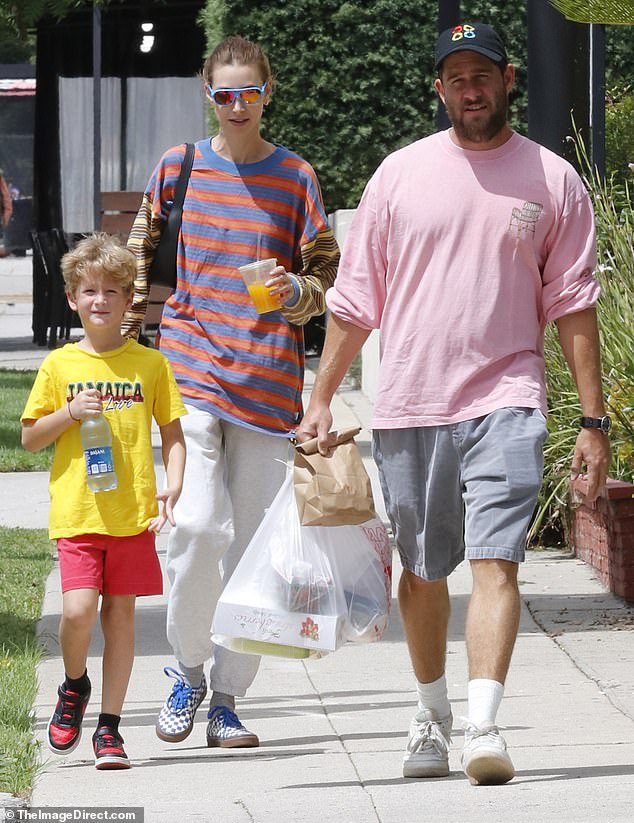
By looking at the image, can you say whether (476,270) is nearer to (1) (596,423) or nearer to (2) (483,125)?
(2) (483,125)

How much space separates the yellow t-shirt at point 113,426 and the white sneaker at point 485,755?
1060mm

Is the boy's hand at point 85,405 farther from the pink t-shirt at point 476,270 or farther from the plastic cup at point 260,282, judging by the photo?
the pink t-shirt at point 476,270

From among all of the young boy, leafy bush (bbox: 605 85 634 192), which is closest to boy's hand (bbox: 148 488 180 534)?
the young boy

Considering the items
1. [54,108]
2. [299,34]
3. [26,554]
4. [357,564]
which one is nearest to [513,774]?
[357,564]

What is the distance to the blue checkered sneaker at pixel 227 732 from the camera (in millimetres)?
4984

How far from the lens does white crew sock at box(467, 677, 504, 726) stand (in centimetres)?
433

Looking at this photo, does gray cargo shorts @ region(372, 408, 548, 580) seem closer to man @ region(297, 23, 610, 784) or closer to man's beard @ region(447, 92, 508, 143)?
man @ region(297, 23, 610, 784)

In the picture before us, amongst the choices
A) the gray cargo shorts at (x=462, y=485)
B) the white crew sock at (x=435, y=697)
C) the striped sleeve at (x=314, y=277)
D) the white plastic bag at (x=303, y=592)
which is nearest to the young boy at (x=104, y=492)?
the white plastic bag at (x=303, y=592)

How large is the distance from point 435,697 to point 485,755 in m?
0.46

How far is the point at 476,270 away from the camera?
449cm

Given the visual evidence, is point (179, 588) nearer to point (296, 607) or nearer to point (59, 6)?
point (296, 607)

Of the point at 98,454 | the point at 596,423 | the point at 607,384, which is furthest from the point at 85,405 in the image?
the point at 607,384

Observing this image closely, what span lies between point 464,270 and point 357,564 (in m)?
0.84

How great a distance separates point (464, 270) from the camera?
14.8 feet
